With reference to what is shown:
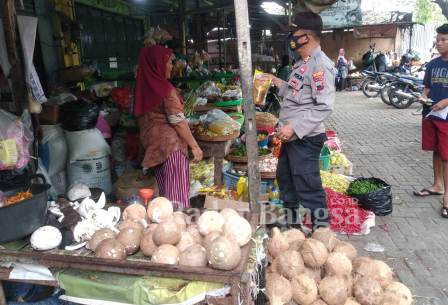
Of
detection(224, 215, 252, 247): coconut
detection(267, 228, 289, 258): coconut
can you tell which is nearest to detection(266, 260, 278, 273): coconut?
detection(267, 228, 289, 258): coconut

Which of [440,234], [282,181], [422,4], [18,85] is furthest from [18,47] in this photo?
[422,4]

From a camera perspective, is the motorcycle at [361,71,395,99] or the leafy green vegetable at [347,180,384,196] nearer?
the leafy green vegetable at [347,180,384,196]

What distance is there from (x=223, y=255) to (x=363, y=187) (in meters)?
3.17

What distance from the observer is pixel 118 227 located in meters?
2.58

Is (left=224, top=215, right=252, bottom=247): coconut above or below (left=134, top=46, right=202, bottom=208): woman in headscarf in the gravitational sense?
below

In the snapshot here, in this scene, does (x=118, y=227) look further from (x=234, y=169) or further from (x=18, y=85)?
(x=234, y=169)

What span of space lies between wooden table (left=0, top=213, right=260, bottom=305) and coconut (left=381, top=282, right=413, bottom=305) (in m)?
0.94

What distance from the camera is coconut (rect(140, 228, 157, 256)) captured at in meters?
2.28

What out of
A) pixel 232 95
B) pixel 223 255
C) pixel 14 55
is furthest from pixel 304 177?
pixel 232 95

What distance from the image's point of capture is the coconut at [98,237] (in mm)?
2324

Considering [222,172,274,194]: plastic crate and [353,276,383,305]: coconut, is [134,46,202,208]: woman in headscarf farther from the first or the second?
[353,276,383,305]: coconut

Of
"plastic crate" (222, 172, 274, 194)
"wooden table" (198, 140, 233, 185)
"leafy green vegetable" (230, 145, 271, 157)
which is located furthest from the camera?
"leafy green vegetable" (230, 145, 271, 157)

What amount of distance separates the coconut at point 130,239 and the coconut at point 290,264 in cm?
94

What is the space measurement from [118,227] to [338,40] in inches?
844
